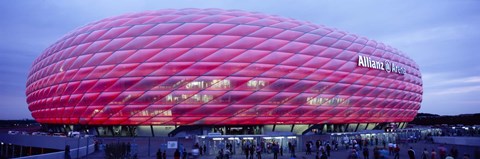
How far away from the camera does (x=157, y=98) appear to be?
4488cm

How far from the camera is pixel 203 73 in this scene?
44625 mm

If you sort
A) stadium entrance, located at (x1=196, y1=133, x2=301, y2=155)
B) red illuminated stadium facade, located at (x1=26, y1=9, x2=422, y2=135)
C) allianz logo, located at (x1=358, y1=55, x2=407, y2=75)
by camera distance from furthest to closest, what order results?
allianz logo, located at (x1=358, y1=55, x2=407, y2=75) → red illuminated stadium facade, located at (x1=26, y1=9, x2=422, y2=135) → stadium entrance, located at (x1=196, y1=133, x2=301, y2=155)

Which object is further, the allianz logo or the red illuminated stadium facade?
the allianz logo

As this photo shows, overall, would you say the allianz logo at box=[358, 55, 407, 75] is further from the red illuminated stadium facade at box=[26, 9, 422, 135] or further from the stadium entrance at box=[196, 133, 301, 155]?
the stadium entrance at box=[196, 133, 301, 155]

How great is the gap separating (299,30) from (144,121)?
23489mm

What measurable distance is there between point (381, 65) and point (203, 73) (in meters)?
29.6

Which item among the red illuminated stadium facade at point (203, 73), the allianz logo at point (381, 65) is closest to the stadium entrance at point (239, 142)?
the red illuminated stadium facade at point (203, 73)

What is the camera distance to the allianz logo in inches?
2152

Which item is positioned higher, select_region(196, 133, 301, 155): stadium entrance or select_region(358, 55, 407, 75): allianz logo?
select_region(358, 55, 407, 75): allianz logo

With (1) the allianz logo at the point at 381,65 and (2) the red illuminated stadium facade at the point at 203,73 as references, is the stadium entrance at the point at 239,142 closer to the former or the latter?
(2) the red illuminated stadium facade at the point at 203,73

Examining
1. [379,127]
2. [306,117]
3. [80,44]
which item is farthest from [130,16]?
[379,127]

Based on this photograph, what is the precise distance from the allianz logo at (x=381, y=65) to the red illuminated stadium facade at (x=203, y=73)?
38 cm

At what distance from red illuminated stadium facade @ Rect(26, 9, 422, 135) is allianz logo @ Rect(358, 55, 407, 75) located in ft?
1.24

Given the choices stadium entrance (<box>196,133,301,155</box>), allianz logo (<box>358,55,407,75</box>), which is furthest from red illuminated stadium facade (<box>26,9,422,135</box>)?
stadium entrance (<box>196,133,301,155</box>)
